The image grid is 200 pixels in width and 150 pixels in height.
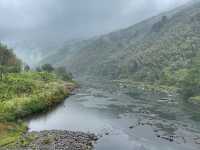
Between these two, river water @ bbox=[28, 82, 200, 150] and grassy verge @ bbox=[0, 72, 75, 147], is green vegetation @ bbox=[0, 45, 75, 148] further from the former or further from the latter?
river water @ bbox=[28, 82, 200, 150]

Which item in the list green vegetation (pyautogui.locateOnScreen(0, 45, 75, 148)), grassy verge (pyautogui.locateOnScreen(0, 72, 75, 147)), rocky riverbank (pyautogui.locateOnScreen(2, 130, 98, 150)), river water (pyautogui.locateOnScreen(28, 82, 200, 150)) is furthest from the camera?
grassy verge (pyautogui.locateOnScreen(0, 72, 75, 147))

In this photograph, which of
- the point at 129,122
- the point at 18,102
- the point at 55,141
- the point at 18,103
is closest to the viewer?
the point at 55,141

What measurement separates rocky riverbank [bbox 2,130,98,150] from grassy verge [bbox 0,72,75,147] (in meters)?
4.00

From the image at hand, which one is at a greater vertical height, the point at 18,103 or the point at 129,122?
the point at 18,103

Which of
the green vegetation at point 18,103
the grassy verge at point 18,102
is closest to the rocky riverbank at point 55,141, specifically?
the green vegetation at point 18,103

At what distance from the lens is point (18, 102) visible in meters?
132

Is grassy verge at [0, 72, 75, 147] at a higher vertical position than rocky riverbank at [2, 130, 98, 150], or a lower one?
higher

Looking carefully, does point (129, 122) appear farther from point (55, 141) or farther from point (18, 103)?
point (18, 103)

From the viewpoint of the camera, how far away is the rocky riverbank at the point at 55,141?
86.8 metres

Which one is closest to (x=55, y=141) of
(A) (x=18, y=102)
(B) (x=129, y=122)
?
(B) (x=129, y=122)

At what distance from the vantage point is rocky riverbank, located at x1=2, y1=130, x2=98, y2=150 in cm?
8681

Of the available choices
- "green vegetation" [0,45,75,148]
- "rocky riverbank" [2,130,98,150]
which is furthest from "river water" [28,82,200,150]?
"green vegetation" [0,45,75,148]

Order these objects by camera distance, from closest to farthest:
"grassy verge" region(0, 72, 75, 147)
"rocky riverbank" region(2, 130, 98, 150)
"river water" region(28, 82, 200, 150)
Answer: "rocky riverbank" region(2, 130, 98, 150) < "river water" region(28, 82, 200, 150) < "grassy verge" region(0, 72, 75, 147)

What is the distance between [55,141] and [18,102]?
4364 centimetres
